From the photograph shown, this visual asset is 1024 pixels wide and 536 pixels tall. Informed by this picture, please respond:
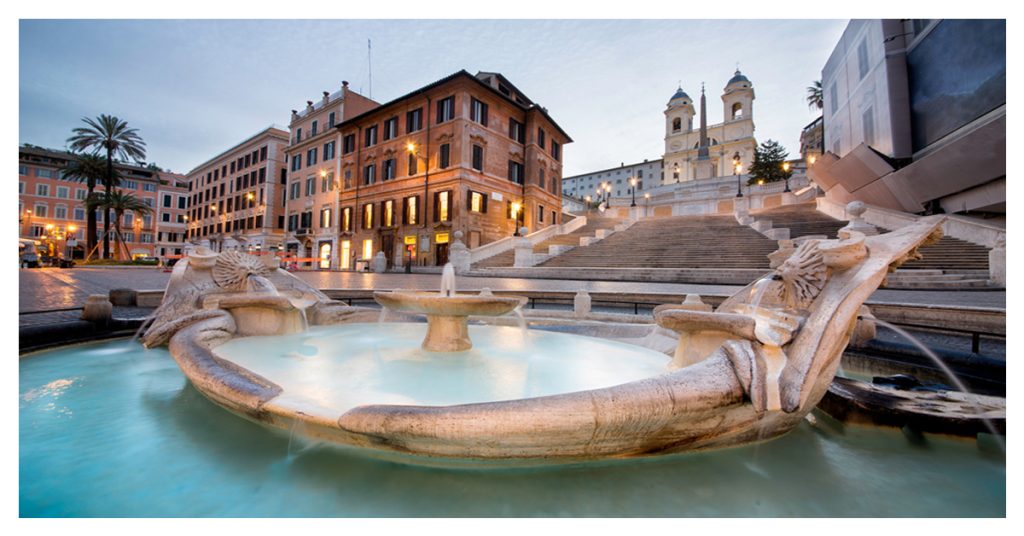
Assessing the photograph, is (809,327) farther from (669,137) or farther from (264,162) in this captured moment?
(669,137)

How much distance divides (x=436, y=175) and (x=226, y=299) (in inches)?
986

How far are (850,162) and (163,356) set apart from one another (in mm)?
29322

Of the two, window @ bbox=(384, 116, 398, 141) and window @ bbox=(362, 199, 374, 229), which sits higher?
window @ bbox=(384, 116, 398, 141)

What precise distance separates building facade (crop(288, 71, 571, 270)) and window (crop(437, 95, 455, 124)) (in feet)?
0.23

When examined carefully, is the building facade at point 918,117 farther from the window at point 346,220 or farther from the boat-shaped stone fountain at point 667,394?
the window at point 346,220

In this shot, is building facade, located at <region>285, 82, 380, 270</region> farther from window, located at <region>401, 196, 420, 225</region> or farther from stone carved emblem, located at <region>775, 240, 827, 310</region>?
stone carved emblem, located at <region>775, 240, 827, 310</region>

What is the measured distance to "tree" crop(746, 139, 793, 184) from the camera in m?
44.6

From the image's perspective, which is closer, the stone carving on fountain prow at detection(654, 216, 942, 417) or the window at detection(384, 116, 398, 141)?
Result: the stone carving on fountain prow at detection(654, 216, 942, 417)

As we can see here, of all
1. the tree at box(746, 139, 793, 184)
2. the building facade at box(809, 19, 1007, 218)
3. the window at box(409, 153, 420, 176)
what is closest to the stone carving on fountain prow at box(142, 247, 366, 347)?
the building facade at box(809, 19, 1007, 218)

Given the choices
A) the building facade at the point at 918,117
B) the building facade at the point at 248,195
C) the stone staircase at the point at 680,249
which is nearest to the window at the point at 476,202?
the stone staircase at the point at 680,249

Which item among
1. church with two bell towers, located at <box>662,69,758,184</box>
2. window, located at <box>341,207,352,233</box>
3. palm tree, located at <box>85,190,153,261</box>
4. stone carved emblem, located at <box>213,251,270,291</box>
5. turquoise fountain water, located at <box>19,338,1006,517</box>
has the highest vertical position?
church with two bell towers, located at <box>662,69,758,184</box>

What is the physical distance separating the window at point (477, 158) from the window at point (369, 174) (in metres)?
9.53

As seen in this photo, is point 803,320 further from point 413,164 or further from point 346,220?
point 346,220
